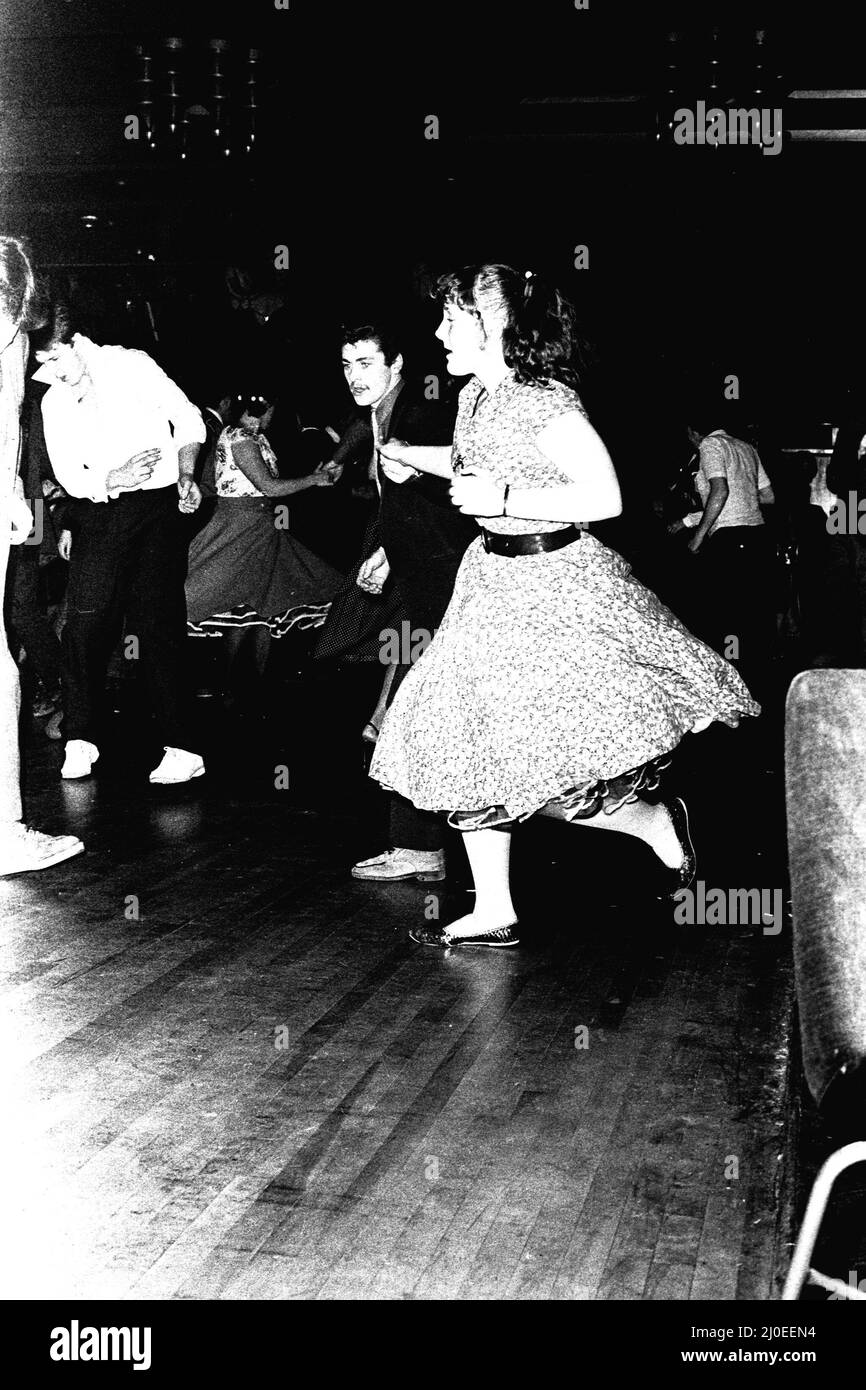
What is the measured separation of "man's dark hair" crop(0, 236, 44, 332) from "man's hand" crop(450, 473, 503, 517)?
4.18ft

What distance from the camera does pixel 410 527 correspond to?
381 cm

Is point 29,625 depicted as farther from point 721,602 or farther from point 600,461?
point 721,602

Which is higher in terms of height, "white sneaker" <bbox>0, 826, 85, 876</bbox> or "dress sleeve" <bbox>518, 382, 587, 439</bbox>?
"dress sleeve" <bbox>518, 382, 587, 439</bbox>

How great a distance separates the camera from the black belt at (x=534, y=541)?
325 centimetres

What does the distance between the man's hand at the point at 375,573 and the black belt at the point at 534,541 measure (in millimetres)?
1042

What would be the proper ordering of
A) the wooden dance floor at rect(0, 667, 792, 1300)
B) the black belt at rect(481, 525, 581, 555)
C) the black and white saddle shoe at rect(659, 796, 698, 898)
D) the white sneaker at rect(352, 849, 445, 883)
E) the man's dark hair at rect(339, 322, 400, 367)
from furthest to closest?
the white sneaker at rect(352, 849, 445, 883) → the man's dark hair at rect(339, 322, 400, 367) → the black and white saddle shoe at rect(659, 796, 698, 898) → the black belt at rect(481, 525, 581, 555) → the wooden dance floor at rect(0, 667, 792, 1300)

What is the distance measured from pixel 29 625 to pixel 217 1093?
3.41 metres

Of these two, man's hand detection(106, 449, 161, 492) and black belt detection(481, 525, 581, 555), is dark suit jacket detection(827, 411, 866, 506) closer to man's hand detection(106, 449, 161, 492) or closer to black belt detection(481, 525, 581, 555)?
man's hand detection(106, 449, 161, 492)

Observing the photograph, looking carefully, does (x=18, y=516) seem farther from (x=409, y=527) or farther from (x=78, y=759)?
(x=78, y=759)

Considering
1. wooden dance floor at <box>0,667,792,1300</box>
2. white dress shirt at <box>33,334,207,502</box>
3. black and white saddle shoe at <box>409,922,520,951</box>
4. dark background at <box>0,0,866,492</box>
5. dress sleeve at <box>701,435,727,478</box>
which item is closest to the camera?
wooden dance floor at <box>0,667,792,1300</box>

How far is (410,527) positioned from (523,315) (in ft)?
2.48

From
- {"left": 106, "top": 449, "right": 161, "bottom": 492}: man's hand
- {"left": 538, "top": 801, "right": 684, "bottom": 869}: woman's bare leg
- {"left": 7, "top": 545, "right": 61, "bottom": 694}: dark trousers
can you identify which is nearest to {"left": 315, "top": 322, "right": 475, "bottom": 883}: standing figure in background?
{"left": 538, "top": 801, "right": 684, "bottom": 869}: woman's bare leg

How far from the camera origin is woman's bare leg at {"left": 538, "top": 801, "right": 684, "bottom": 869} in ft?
11.3

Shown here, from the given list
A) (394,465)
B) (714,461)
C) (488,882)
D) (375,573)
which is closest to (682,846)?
(488,882)
